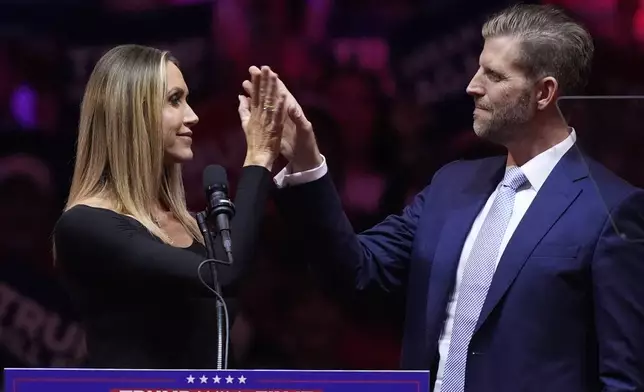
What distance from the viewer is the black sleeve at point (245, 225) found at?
2.16 m

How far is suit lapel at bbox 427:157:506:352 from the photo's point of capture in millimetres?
2396

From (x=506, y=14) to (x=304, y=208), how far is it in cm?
64

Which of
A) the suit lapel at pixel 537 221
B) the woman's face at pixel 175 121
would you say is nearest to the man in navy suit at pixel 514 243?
the suit lapel at pixel 537 221

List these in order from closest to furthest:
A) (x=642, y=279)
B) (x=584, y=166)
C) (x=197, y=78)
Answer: (x=642, y=279) → (x=584, y=166) → (x=197, y=78)

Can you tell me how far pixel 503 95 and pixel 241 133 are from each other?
1.01 meters

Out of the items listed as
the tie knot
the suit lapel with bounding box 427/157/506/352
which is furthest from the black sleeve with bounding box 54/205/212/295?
the tie knot

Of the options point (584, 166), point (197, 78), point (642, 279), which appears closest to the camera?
point (642, 279)

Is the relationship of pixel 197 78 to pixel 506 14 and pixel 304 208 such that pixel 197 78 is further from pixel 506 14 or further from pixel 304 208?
pixel 506 14

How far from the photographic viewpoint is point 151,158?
233 cm

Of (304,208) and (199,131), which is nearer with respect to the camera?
(304,208)

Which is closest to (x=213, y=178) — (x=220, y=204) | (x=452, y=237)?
(x=220, y=204)

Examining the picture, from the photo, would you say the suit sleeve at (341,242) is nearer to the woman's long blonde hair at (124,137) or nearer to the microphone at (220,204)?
the woman's long blonde hair at (124,137)

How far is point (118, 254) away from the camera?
218 centimetres

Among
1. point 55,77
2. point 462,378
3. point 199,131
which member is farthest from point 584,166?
point 55,77
